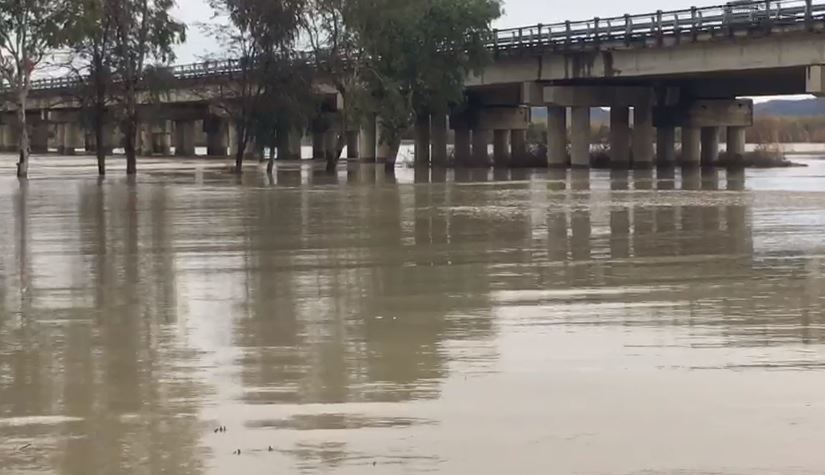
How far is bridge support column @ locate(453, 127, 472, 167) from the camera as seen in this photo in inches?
3442

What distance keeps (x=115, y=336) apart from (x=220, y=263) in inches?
247

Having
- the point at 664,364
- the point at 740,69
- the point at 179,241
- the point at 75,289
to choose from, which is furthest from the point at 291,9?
the point at 664,364

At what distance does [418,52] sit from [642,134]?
17169 millimetres

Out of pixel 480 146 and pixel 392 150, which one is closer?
pixel 392 150

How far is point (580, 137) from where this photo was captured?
74.2 metres

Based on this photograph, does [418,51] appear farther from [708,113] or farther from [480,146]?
[480,146]

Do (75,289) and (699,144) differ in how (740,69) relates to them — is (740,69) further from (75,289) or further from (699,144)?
(75,289)

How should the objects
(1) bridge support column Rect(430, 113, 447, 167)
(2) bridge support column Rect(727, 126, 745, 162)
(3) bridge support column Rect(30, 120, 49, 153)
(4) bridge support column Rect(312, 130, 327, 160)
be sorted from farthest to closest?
(3) bridge support column Rect(30, 120, 49, 153) → (4) bridge support column Rect(312, 130, 327, 160) → (1) bridge support column Rect(430, 113, 447, 167) → (2) bridge support column Rect(727, 126, 745, 162)

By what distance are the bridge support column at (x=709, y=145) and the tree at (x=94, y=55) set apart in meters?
37.0

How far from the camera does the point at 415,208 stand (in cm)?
2986

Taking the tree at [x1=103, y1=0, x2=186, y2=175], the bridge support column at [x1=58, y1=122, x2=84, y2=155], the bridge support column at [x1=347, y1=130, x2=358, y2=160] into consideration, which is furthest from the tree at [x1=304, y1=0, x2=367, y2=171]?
the bridge support column at [x1=58, y1=122, x2=84, y2=155]

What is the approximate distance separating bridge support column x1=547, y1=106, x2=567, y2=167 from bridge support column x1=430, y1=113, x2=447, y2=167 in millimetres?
10941

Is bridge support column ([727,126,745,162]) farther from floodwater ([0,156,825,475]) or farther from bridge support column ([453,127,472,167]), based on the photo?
floodwater ([0,156,825,475])

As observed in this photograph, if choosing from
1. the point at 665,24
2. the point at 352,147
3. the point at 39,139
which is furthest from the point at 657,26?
the point at 39,139
